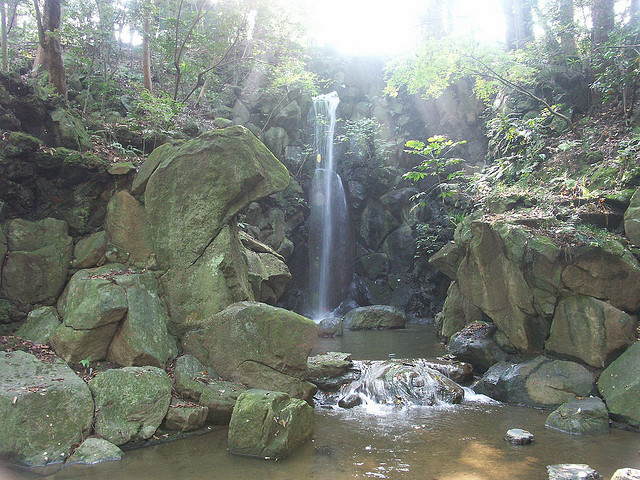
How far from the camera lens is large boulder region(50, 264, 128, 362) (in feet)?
18.6

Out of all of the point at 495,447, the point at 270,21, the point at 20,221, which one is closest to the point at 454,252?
the point at 495,447

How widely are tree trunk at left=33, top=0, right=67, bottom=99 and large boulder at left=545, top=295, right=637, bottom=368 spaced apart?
35.6 feet

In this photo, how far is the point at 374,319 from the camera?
14.6 meters

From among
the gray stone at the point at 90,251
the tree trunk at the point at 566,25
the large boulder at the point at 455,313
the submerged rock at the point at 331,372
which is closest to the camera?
the gray stone at the point at 90,251

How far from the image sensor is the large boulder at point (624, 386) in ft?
17.9

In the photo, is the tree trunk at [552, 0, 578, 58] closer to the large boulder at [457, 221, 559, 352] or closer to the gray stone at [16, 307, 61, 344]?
the large boulder at [457, 221, 559, 352]

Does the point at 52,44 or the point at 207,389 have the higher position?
the point at 52,44

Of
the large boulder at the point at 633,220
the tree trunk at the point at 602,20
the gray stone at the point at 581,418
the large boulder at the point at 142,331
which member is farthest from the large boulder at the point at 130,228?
the tree trunk at the point at 602,20

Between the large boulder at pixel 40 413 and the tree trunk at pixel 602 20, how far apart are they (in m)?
15.1

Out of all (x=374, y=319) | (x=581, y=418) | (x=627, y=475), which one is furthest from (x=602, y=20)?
(x=627, y=475)

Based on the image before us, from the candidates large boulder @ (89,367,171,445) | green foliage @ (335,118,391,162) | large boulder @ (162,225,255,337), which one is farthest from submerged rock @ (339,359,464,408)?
green foliage @ (335,118,391,162)

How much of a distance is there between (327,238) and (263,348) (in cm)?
1288

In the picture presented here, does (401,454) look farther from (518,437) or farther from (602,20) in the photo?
(602,20)

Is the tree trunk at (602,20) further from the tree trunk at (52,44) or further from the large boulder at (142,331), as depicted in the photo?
the tree trunk at (52,44)
